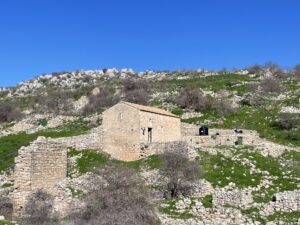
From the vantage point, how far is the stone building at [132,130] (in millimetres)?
34344

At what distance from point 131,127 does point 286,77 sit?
1326 inches

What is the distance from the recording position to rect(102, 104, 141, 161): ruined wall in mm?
34344

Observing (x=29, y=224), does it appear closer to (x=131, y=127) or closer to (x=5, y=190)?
(x=5, y=190)

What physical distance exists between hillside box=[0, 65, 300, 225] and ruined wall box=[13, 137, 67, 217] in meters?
0.58

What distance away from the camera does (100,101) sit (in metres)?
58.6

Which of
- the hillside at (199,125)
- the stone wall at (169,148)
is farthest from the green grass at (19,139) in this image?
the stone wall at (169,148)

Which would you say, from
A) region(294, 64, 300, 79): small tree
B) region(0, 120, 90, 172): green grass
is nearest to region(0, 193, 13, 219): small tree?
region(0, 120, 90, 172): green grass

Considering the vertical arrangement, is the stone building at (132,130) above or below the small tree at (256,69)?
below

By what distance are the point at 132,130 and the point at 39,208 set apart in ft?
42.1

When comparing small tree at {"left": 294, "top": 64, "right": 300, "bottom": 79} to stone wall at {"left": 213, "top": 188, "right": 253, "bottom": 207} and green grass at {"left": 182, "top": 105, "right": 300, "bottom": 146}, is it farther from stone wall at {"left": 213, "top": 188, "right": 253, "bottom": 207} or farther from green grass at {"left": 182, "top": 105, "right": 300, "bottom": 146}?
stone wall at {"left": 213, "top": 188, "right": 253, "bottom": 207}

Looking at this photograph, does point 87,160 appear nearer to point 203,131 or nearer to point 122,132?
point 122,132

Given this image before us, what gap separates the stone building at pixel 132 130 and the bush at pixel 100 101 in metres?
19.4

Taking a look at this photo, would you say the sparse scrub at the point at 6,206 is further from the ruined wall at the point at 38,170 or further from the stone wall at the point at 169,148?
the stone wall at the point at 169,148

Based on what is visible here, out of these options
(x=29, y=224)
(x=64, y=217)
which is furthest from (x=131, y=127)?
(x=29, y=224)
